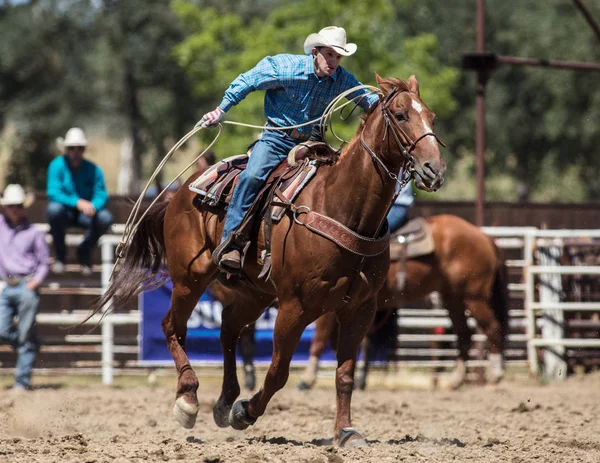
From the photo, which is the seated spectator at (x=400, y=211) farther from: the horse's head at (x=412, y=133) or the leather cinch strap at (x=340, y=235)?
the horse's head at (x=412, y=133)

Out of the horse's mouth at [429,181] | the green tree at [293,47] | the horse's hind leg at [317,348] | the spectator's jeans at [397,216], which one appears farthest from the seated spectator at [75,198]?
the green tree at [293,47]

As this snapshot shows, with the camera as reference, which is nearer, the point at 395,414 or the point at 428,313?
the point at 395,414

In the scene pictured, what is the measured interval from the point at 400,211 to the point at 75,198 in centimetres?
329

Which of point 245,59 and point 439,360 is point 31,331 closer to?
point 439,360

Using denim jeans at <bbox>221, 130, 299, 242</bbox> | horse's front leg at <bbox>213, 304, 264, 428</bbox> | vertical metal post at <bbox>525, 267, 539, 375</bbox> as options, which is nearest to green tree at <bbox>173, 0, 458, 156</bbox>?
vertical metal post at <bbox>525, 267, 539, 375</bbox>

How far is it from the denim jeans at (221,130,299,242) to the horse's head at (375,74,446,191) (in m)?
0.87

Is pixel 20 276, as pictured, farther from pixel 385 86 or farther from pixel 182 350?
pixel 385 86

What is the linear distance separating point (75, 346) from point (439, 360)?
422 cm

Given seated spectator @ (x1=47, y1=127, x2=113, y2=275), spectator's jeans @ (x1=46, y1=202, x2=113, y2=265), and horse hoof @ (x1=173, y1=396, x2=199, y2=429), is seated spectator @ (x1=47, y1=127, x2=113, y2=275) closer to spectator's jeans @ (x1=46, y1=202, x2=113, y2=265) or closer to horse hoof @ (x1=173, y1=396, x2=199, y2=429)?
spectator's jeans @ (x1=46, y1=202, x2=113, y2=265)

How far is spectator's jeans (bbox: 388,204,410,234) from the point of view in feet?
32.9

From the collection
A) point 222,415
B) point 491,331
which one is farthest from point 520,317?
point 222,415

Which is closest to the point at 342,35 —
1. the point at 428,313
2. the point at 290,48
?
the point at 428,313

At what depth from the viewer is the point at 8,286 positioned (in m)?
10.3

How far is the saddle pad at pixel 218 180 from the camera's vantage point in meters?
6.49
